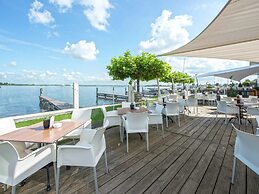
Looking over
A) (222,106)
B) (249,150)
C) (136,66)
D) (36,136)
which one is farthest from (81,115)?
(222,106)

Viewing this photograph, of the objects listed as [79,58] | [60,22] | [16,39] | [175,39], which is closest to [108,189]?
[175,39]

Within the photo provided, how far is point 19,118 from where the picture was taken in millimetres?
3426

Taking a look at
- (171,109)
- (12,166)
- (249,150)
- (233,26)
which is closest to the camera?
(12,166)

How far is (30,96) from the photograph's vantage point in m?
6.33

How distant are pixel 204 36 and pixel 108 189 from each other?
3640 millimetres

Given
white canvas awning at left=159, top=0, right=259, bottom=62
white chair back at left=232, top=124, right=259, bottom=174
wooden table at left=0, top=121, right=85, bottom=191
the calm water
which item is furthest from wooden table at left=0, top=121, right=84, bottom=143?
white canvas awning at left=159, top=0, right=259, bottom=62

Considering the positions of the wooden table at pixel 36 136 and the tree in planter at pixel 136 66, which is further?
the tree in planter at pixel 136 66

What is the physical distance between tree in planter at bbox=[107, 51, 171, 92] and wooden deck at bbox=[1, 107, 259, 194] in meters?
3.90

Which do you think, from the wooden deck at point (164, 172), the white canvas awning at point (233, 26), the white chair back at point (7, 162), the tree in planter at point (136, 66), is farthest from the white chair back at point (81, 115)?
the tree in planter at point (136, 66)

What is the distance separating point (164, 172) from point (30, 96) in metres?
6.02

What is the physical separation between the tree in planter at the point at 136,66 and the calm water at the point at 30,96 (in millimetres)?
806

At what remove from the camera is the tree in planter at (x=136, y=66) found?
6.98 meters

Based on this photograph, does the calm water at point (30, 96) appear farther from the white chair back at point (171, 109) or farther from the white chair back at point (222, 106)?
the white chair back at point (222, 106)

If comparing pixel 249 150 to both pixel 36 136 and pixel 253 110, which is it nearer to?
pixel 36 136
